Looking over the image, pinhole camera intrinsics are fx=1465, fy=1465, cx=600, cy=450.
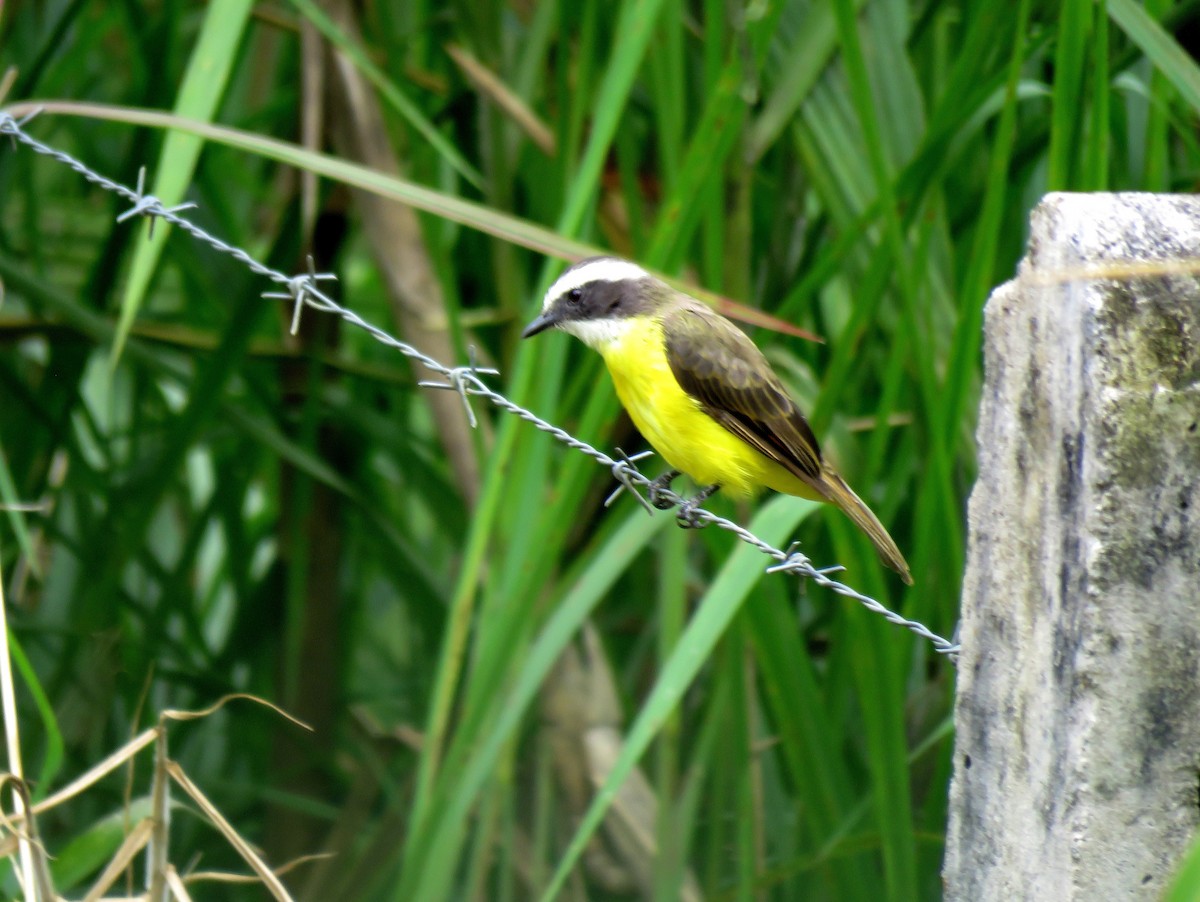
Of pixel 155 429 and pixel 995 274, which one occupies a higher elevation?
pixel 995 274

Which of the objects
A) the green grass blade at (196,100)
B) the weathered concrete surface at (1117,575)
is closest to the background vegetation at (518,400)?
the green grass blade at (196,100)

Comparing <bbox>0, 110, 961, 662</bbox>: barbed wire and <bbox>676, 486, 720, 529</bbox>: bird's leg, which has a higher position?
<bbox>0, 110, 961, 662</bbox>: barbed wire

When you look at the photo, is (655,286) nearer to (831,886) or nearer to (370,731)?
(831,886)

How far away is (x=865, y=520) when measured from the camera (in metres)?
2.31

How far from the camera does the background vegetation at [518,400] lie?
2.36 meters

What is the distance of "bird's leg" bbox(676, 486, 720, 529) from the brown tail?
8.3 inches

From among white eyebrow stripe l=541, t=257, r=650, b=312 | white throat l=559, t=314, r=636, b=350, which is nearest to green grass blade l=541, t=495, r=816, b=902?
white throat l=559, t=314, r=636, b=350

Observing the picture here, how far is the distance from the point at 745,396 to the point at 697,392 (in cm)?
8

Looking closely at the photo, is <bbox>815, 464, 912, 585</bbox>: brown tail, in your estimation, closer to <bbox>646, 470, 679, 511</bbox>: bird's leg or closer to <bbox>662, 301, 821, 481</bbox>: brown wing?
<bbox>662, 301, 821, 481</bbox>: brown wing

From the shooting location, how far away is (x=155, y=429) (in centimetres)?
395

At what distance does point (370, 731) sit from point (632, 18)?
238cm

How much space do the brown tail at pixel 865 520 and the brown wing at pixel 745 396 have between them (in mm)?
41

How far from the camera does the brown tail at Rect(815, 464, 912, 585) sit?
90.0 inches

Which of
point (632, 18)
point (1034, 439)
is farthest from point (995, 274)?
point (1034, 439)
